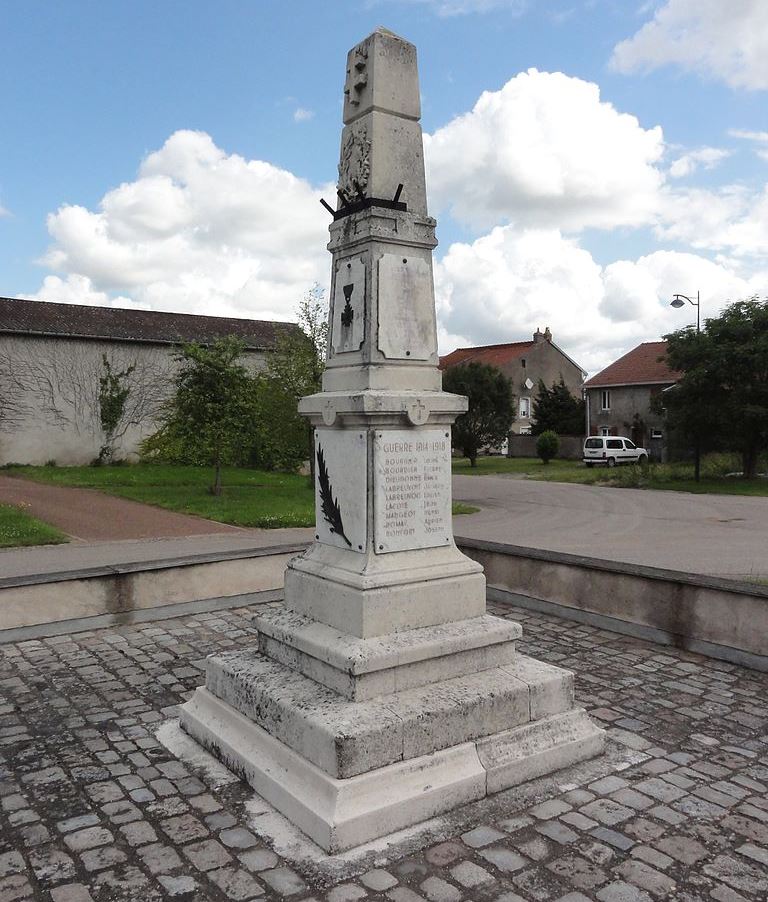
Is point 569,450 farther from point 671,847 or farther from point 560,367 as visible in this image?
point 671,847

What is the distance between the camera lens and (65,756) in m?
4.37

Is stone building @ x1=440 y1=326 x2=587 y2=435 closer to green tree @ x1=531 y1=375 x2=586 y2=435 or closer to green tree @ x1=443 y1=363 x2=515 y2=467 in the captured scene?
green tree @ x1=531 y1=375 x2=586 y2=435

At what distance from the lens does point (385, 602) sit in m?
4.41

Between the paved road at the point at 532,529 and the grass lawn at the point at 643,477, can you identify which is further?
the grass lawn at the point at 643,477

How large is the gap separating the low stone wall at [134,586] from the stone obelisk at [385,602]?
2.68 m

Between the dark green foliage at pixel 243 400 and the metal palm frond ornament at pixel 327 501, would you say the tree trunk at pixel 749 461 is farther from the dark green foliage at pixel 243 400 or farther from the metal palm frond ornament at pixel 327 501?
the metal palm frond ornament at pixel 327 501

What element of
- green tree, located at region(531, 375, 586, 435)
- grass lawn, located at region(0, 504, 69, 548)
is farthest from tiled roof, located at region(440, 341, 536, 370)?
grass lawn, located at region(0, 504, 69, 548)

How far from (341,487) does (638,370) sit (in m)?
40.1

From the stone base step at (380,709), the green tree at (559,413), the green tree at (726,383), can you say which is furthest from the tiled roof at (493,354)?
the stone base step at (380,709)

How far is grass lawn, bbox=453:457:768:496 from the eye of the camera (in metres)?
24.9

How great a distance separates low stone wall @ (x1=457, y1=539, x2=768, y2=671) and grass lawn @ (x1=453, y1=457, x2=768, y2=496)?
60.4 feet

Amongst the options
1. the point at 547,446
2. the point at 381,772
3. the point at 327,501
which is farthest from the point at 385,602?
the point at 547,446

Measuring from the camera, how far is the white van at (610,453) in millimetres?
35188

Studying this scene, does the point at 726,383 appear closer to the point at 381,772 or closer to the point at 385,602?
the point at 385,602
